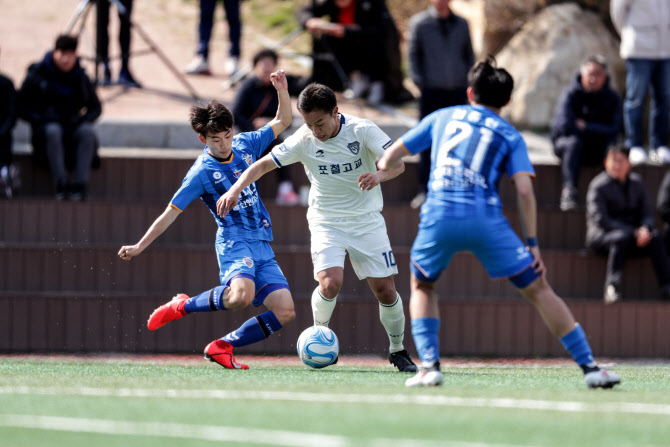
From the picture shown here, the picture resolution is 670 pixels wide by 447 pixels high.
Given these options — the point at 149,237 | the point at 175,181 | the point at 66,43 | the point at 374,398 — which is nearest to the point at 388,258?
the point at 149,237

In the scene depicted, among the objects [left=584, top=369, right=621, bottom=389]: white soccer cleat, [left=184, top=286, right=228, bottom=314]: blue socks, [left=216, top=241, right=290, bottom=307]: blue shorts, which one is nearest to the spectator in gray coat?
[left=216, top=241, right=290, bottom=307]: blue shorts

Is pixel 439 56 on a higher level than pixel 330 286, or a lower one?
higher

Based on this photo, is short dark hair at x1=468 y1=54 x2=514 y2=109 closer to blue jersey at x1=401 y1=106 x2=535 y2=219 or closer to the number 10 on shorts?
blue jersey at x1=401 y1=106 x2=535 y2=219

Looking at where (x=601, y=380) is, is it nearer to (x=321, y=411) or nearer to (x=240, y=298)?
(x=321, y=411)

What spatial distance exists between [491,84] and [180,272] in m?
5.22

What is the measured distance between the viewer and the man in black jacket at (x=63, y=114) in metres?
10.6

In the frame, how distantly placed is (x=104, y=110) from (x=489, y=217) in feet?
27.9

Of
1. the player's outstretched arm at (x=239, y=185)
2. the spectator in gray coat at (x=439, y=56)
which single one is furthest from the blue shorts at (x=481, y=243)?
the spectator in gray coat at (x=439, y=56)

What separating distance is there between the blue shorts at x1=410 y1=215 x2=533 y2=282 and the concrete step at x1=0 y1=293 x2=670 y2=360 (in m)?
4.24

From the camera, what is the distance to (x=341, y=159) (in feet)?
23.5

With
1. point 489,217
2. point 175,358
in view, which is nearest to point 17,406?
point 489,217

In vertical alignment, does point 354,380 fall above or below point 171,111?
below

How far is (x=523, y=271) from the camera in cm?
558

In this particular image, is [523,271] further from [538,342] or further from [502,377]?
[538,342]
